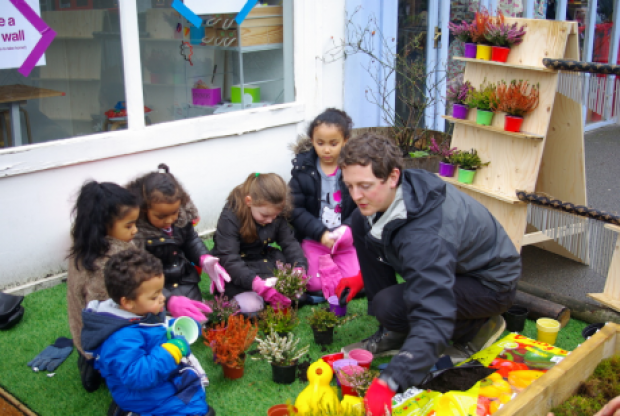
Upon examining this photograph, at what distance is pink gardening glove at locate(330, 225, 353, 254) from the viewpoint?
3.91 meters

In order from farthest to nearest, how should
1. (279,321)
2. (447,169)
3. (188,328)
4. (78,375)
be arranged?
(447,169) < (279,321) < (78,375) < (188,328)

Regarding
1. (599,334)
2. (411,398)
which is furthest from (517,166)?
(411,398)

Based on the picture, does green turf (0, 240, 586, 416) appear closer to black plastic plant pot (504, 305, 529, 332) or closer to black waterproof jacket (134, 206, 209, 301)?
black plastic plant pot (504, 305, 529, 332)

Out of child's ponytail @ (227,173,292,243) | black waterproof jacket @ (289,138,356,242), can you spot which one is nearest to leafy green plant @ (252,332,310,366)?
child's ponytail @ (227,173,292,243)

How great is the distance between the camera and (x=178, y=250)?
3449mm

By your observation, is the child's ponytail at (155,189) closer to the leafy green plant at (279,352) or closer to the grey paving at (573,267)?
the leafy green plant at (279,352)

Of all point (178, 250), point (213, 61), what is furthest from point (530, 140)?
point (213, 61)

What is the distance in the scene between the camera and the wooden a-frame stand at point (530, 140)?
368 centimetres

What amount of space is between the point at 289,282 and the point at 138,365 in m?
1.17

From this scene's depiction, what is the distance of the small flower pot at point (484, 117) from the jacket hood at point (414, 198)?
1.52 meters

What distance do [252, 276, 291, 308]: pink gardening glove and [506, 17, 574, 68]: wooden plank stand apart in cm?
214

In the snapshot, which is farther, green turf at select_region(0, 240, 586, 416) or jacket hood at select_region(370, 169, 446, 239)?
green turf at select_region(0, 240, 586, 416)

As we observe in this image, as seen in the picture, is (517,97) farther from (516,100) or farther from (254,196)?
(254,196)

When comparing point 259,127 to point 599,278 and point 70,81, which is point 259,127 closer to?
point 70,81
